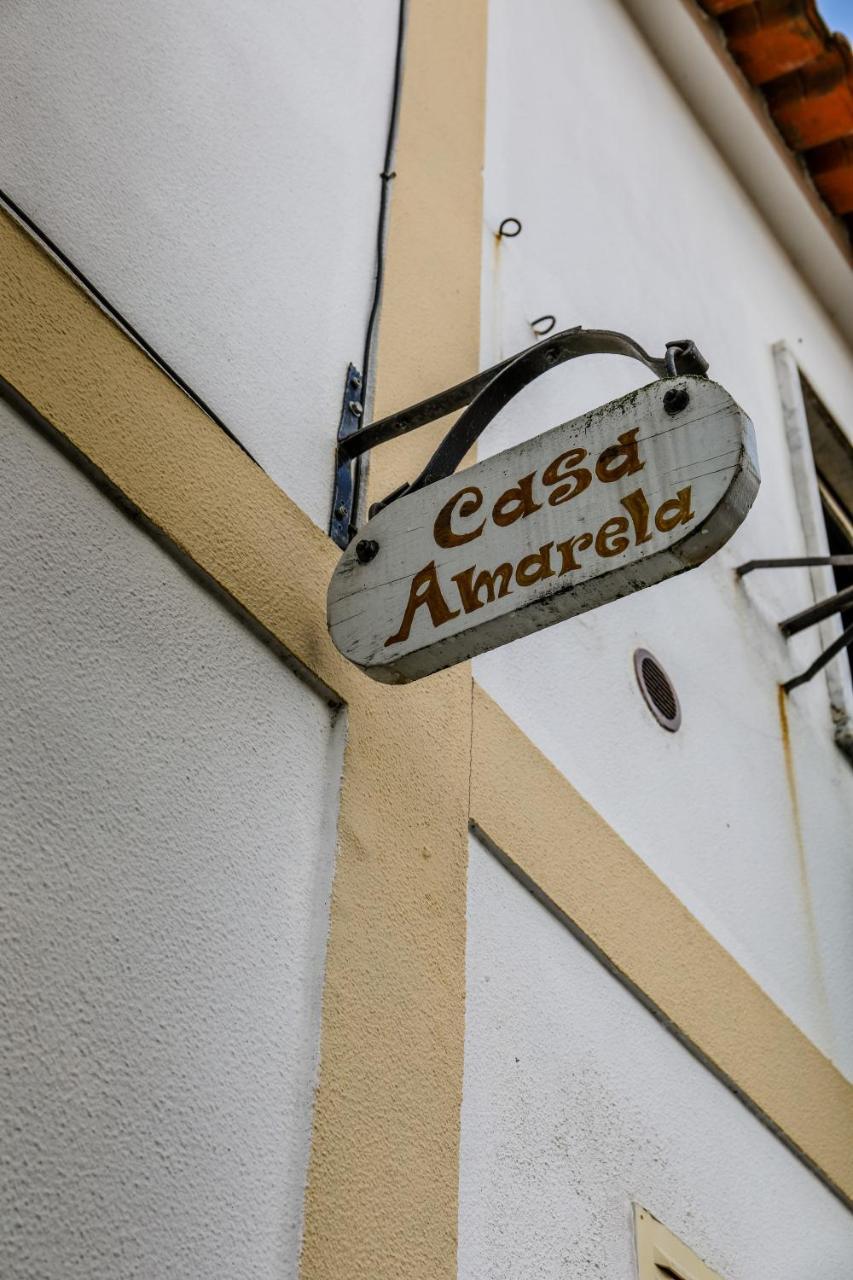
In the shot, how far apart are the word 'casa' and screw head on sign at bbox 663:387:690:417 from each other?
0.07 metres

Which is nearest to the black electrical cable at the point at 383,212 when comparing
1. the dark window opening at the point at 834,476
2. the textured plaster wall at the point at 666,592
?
the textured plaster wall at the point at 666,592

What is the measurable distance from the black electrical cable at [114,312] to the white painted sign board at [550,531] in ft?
1.29

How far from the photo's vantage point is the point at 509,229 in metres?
4.13

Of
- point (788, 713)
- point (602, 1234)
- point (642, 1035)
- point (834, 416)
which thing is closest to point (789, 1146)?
point (642, 1035)

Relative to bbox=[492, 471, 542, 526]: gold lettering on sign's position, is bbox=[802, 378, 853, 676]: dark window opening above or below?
above

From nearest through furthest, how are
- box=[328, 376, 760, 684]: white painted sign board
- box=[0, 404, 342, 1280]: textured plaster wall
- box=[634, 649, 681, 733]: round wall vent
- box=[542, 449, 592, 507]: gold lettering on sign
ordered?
box=[0, 404, 342, 1280]: textured plaster wall, box=[328, 376, 760, 684]: white painted sign board, box=[542, 449, 592, 507]: gold lettering on sign, box=[634, 649, 681, 733]: round wall vent

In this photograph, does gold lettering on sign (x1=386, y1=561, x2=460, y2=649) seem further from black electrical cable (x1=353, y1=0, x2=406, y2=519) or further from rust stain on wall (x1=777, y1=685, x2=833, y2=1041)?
rust stain on wall (x1=777, y1=685, x2=833, y2=1041)

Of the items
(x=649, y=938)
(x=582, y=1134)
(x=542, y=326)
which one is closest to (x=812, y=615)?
(x=542, y=326)

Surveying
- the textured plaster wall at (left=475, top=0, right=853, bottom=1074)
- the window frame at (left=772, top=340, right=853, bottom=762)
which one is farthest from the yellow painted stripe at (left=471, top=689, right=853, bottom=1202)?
the window frame at (left=772, top=340, right=853, bottom=762)

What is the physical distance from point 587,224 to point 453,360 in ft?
4.55

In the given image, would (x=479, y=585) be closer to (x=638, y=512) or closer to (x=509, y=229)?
(x=638, y=512)

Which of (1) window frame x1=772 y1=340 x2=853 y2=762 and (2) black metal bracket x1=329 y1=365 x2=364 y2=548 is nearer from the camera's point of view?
(2) black metal bracket x1=329 y1=365 x2=364 y2=548

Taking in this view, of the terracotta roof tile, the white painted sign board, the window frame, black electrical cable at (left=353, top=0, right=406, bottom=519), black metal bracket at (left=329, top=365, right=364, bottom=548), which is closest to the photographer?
the white painted sign board

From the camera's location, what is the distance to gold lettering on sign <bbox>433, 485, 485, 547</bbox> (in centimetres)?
236
